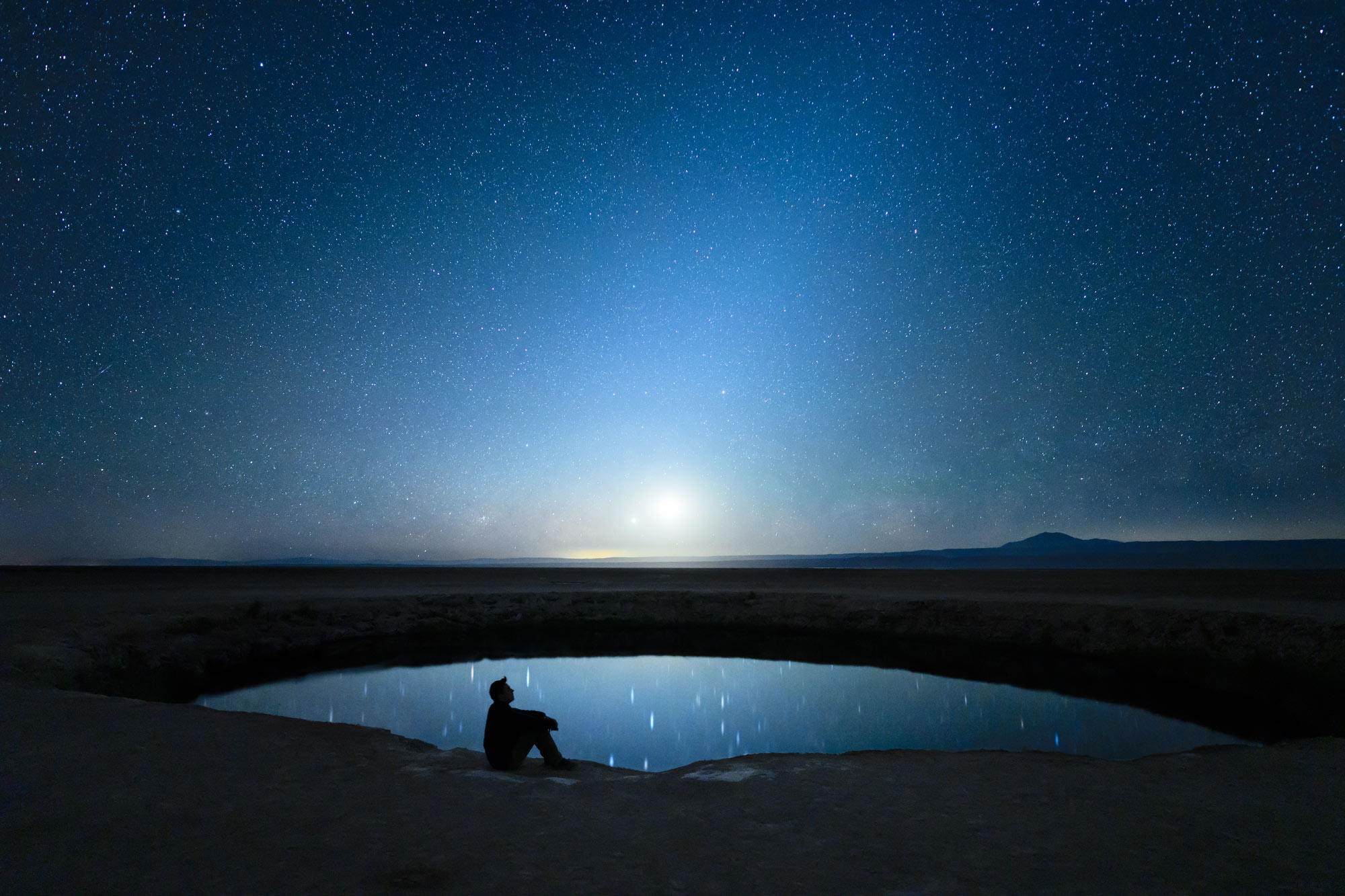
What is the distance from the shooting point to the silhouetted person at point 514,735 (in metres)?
6.12

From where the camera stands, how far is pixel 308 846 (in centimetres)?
387

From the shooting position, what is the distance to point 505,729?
20.3 feet

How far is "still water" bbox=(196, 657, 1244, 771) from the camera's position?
360 inches

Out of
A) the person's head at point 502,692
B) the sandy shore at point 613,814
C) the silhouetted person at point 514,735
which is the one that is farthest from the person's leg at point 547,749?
the person's head at point 502,692

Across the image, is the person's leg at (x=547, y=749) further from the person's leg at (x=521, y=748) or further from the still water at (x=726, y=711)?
the still water at (x=726, y=711)

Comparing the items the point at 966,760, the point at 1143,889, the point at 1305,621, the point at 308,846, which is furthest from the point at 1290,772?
the point at 1305,621

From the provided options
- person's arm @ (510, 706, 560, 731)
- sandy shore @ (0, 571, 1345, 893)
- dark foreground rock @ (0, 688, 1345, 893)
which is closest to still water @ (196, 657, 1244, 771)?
sandy shore @ (0, 571, 1345, 893)

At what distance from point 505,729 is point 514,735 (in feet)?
0.36

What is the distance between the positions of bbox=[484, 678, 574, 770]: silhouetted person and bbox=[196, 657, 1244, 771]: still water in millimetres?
2294

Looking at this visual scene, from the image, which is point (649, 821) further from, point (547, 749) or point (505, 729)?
point (505, 729)

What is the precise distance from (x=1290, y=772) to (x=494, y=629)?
21018mm

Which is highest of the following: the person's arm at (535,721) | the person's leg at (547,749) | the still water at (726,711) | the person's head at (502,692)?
the person's head at (502,692)

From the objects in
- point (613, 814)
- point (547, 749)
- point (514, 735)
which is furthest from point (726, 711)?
point (613, 814)

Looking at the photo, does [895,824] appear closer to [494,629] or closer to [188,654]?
[188,654]
